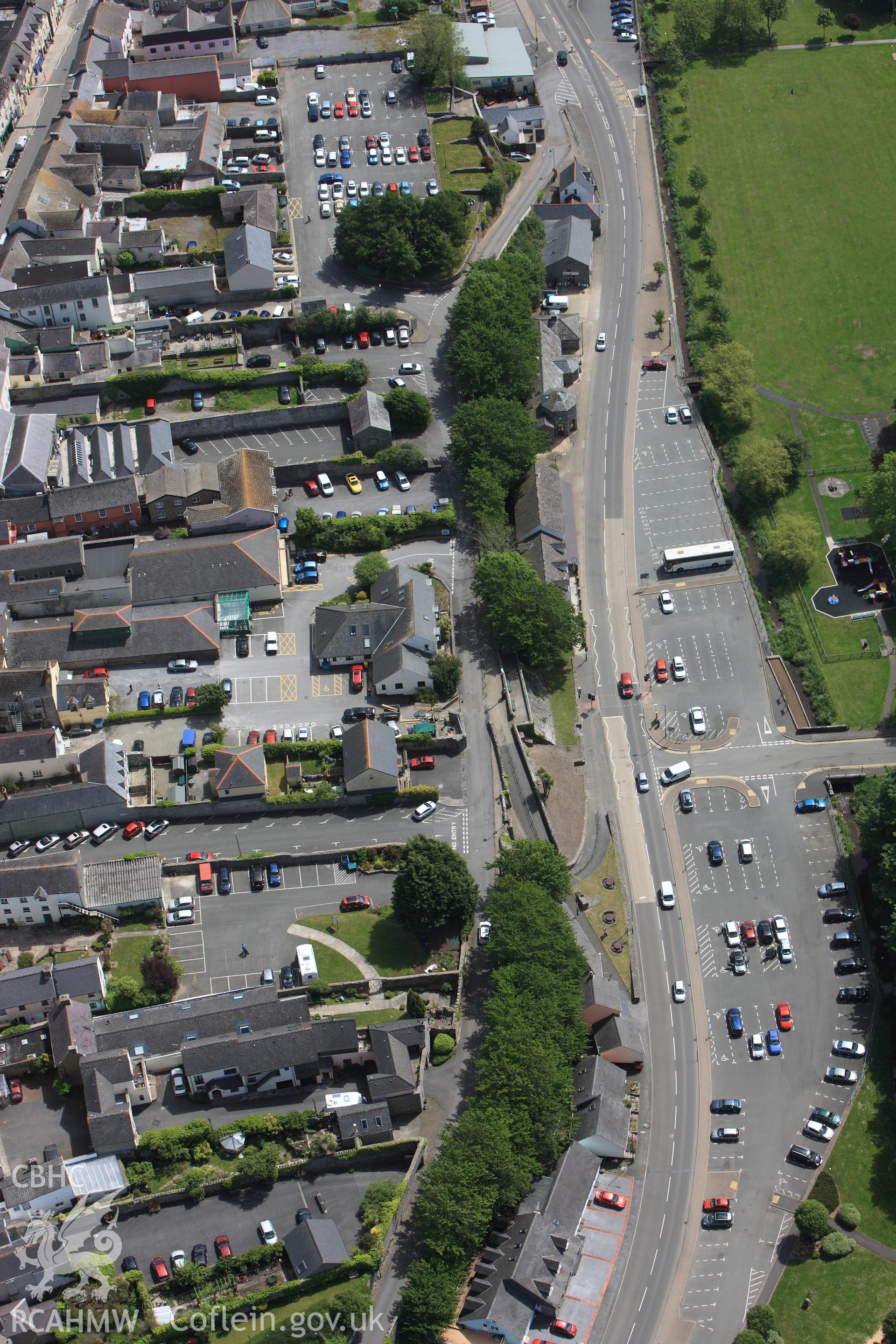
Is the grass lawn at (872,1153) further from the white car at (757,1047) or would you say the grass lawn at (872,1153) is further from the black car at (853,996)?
the white car at (757,1047)

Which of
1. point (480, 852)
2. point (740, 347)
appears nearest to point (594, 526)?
point (740, 347)

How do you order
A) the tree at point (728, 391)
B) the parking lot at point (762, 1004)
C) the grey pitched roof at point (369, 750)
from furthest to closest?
the tree at point (728, 391), the grey pitched roof at point (369, 750), the parking lot at point (762, 1004)

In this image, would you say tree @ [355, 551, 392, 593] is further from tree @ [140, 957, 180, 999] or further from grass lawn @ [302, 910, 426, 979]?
tree @ [140, 957, 180, 999]

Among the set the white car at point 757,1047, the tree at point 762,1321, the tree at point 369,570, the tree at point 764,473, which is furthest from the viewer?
the tree at point 764,473

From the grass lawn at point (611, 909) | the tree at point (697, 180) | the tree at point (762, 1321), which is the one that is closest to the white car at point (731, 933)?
the grass lawn at point (611, 909)

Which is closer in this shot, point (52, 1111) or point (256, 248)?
point (52, 1111)

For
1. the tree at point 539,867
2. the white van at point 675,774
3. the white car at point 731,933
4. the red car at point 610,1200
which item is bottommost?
the red car at point 610,1200

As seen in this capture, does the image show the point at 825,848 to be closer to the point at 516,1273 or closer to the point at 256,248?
the point at 516,1273

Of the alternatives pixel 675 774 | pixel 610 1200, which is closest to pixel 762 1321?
pixel 610 1200
